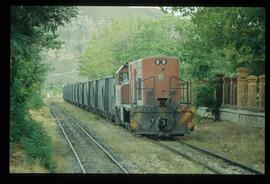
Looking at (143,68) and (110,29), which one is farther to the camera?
(143,68)

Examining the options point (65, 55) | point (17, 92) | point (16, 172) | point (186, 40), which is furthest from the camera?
point (186, 40)

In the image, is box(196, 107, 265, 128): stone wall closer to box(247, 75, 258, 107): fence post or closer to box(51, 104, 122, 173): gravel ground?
box(247, 75, 258, 107): fence post

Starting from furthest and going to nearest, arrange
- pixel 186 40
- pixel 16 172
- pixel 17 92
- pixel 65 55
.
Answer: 1. pixel 186 40
2. pixel 65 55
3. pixel 17 92
4. pixel 16 172

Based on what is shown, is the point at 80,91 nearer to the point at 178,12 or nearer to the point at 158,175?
the point at 178,12

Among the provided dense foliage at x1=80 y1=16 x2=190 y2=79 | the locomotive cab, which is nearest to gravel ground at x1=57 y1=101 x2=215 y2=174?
the locomotive cab

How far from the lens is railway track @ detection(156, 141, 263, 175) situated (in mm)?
9945

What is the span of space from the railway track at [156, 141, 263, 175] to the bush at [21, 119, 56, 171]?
2993 millimetres

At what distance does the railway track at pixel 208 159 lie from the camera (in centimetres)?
995

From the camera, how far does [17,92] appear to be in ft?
36.7

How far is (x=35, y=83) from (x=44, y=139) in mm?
1753

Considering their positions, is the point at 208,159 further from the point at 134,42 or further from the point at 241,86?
the point at 241,86

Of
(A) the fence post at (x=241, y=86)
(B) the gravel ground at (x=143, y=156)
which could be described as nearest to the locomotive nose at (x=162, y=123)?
(B) the gravel ground at (x=143, y=156)

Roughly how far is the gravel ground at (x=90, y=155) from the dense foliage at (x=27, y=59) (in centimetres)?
84
